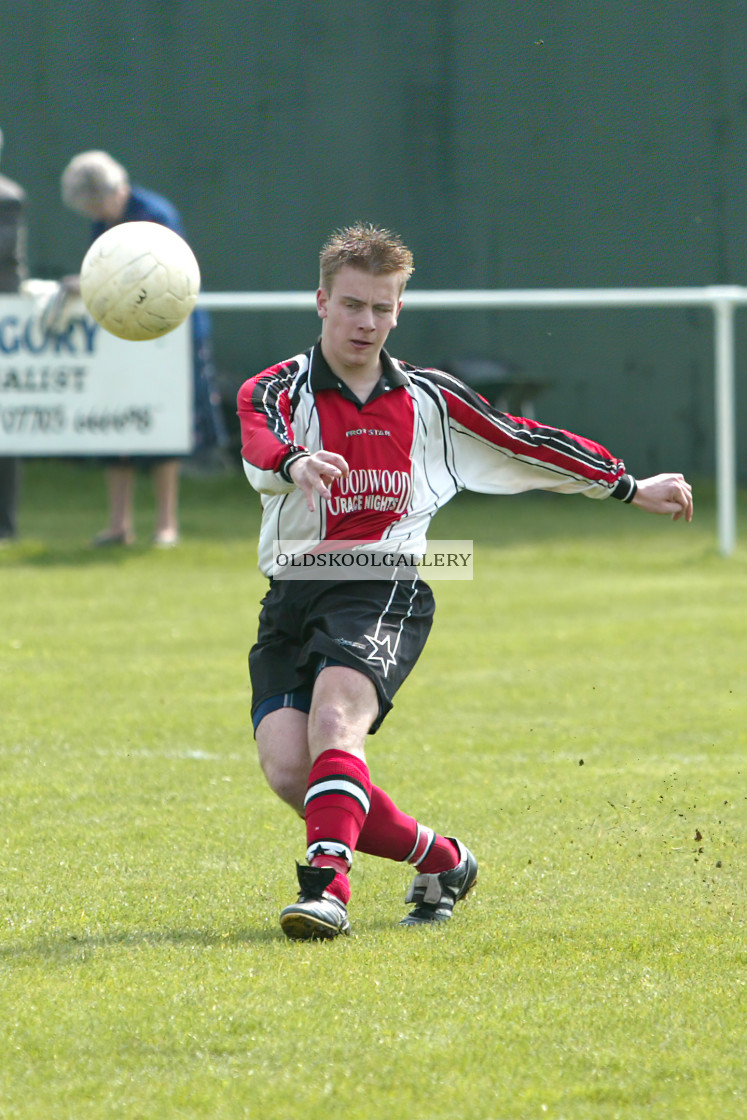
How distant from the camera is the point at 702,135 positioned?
14.5m

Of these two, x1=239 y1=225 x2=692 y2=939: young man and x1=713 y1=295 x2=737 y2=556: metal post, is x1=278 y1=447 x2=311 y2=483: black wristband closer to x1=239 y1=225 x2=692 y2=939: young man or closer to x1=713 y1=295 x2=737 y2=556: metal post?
x1=239 y1=225 x2=692 y2=939: young man

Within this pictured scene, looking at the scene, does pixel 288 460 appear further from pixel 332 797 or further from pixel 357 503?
pixel 332 797

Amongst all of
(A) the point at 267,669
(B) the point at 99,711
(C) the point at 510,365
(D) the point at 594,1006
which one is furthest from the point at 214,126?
(D) the point at 594,1006

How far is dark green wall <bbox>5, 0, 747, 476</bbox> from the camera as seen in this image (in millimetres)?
14484

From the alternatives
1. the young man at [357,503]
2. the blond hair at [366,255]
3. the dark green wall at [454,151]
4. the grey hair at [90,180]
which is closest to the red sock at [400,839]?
the young man at [357,503]

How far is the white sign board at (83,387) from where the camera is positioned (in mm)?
10555

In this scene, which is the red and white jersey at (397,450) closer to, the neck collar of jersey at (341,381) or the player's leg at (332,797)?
the neck collar of jersey at (341,381)

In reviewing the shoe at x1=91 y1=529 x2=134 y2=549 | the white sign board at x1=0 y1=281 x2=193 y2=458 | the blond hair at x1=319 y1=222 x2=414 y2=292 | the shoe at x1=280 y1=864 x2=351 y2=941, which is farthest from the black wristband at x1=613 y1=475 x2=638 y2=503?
the shoe at x1=91 y1=529 x2=134 y2=549

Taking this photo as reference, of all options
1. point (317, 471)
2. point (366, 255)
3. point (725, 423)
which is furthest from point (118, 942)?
point (725, 423)

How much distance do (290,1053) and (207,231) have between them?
1298cm

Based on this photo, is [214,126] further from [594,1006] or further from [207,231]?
[594,1006]

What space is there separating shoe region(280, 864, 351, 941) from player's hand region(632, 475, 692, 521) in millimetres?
1368

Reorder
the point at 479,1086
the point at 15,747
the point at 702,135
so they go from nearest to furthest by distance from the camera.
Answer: the point at 479,1086
the point at 15,747
the point at 702,135

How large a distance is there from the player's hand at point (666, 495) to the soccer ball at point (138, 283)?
59.8 inches
